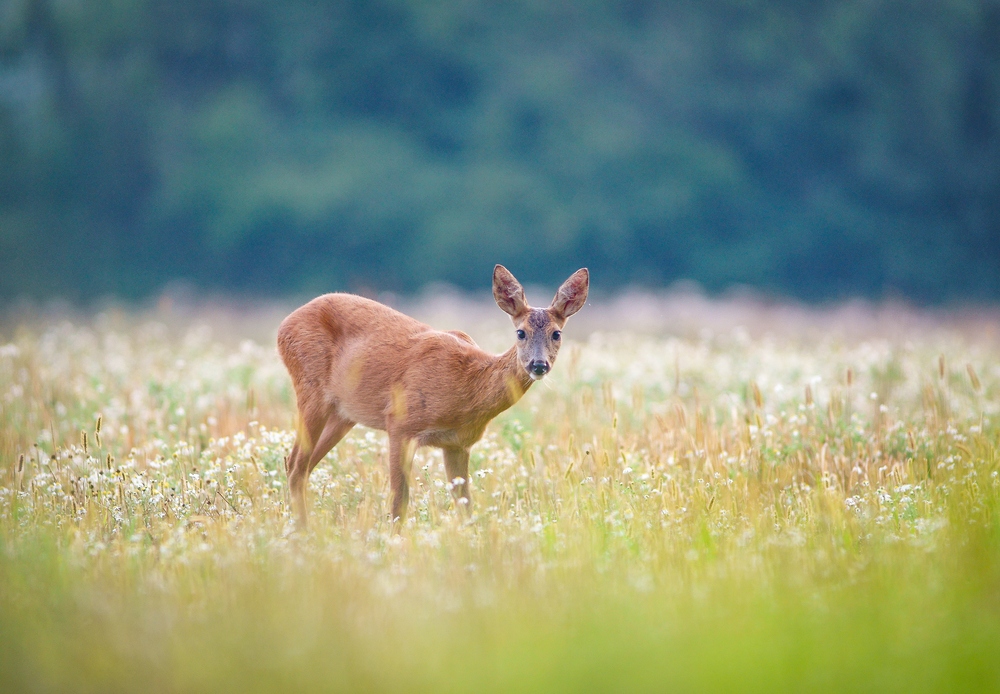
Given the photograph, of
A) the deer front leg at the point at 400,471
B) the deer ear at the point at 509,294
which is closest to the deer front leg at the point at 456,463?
the deer front leg at the point at 400,471

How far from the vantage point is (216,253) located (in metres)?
30.3

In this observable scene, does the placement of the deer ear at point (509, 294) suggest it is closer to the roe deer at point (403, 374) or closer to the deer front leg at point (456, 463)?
the roe deer at point (403, 374)

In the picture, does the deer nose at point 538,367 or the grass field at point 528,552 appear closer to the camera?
the grass field at point 528,552

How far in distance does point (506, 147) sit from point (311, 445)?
2702cm

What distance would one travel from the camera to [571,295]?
582 cm

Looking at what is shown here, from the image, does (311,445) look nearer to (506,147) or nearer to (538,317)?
(538,317)

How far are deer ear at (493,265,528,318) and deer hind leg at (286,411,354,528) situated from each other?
45.5 inches

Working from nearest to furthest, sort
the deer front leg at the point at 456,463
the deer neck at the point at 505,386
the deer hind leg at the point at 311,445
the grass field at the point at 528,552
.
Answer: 1. the grass field at the point at 528,552
2. the deer neck at the point at 505,386
3. the deer front leg at the point at 456,463
4. the deer hind leg at the point at 311,445

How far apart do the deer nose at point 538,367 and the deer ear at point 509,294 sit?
57cm

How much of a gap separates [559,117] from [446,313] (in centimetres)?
1746

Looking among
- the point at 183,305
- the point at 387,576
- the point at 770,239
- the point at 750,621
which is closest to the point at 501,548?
the point at 387,576

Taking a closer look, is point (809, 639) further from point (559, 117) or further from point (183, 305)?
point (559, 117)

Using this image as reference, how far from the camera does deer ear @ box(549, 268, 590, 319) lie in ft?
18.9

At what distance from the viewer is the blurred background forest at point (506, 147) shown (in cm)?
2820
